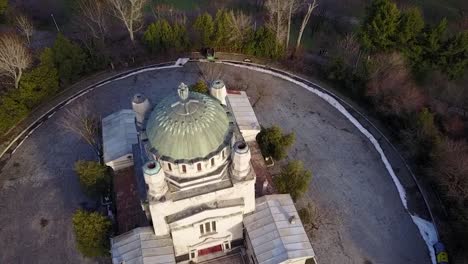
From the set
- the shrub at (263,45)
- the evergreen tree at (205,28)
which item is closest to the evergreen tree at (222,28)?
the evergreen tree at (205,28)

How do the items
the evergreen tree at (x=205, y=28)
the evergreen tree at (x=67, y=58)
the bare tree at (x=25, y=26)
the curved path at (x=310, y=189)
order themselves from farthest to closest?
the evergreen tree at (x=205, y=28) < the bare tree at (x=25, y=26) < the evergreen tree at (x=67, y=58) < the curved path at (x=310, y=189)

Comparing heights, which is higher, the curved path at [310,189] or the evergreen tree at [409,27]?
the evergreen tree at [409,27]

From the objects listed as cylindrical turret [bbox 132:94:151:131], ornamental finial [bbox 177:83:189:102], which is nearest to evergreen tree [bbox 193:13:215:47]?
cylindrical turret [bbox 132:94:151:131]

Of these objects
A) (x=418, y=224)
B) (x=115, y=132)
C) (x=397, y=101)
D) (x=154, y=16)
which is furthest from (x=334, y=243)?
(x=154, y=16)

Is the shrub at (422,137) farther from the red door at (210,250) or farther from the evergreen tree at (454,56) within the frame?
the red door at (210,250)

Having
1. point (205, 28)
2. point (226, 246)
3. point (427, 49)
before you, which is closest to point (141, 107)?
point (226, 246)

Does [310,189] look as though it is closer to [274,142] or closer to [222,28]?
[274,142]
